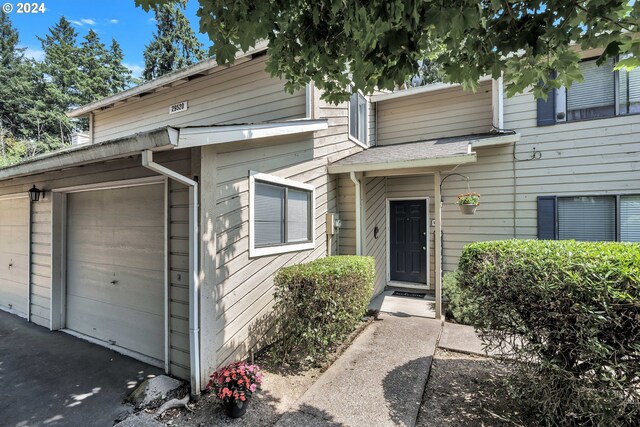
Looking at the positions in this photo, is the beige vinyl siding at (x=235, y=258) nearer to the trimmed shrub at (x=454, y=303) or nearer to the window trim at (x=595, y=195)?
the trimmed shrub at (x=454, y=303)

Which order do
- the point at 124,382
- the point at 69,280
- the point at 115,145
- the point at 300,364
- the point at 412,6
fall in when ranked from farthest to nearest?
the point at 69,280 < the point at 300,364 < the point at 124,382 < the point at 115,145 < the point at 412,6

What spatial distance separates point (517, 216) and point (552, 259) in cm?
441

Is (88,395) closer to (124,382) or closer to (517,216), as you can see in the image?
(124,382)

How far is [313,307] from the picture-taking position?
12.0 ft

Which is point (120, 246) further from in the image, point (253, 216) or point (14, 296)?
point (14, 296)

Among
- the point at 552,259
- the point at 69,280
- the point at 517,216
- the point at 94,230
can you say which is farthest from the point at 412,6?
the point at 69,280

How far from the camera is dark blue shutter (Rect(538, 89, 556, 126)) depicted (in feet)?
19.8

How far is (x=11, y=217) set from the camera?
5.99m

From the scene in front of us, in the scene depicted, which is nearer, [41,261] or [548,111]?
[41,261]

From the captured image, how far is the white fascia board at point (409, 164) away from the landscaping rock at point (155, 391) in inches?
165

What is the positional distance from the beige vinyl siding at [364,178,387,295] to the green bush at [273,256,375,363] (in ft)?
7.45

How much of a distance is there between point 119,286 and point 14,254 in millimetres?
3578

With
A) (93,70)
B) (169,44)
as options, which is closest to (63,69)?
(93,70)

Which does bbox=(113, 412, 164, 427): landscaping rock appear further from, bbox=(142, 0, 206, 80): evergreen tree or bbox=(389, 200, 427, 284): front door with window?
bbox=(142, 0, 206, 80): evergreen tree
